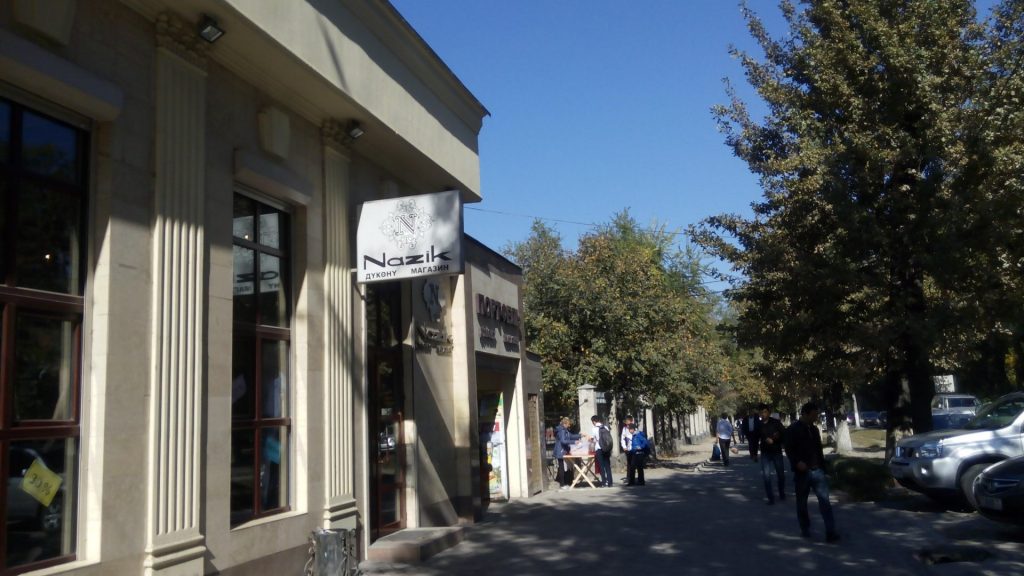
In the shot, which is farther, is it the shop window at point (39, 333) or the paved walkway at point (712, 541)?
the paved walkway at point (712, 541)

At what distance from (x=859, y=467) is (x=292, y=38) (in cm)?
1358

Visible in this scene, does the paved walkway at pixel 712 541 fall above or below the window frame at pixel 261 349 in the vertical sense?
below

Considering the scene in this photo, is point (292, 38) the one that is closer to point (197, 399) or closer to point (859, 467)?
point (197, 399)

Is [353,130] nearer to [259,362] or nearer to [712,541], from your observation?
[259,362]

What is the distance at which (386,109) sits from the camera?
36.7 feet

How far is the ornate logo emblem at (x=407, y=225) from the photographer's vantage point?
33.9 feet

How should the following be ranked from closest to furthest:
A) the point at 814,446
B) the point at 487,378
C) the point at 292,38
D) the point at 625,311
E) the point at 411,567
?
1. the point at 292,38
2. the point at 411,567
3. the point at 814,446
4. the point at 487,378
5. the point at 625,311

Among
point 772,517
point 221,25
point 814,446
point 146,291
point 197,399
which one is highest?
point 221,25

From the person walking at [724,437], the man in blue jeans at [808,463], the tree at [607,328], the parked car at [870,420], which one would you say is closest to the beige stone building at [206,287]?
the man in blue jeans at [808,463]

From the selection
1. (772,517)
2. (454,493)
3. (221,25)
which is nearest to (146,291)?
(221,25)

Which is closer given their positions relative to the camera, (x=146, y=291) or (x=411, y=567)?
(x=146, y=291)

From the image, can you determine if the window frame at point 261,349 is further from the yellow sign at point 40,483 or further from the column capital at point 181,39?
the yellow sign at point 40,483

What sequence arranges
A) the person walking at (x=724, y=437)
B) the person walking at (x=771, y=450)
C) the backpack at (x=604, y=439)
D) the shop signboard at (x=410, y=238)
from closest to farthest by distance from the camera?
the shop signboard at (x=410, y=238) < the person walking at (x=771, y=450) < the backpack at (x=604, y=439) < the person walking at (x=724, y=437)

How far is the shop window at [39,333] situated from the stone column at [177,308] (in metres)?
0.67
